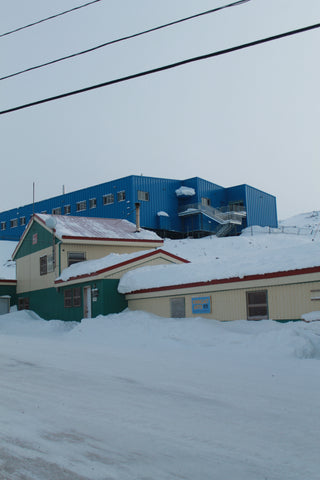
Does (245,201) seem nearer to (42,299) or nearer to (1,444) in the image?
(42,299)

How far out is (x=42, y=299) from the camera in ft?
111

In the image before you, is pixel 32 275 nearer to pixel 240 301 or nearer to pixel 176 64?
pixel 240 301

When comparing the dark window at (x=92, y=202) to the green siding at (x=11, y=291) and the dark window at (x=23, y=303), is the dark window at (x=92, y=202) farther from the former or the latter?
the dark window at (x=23, y=303)

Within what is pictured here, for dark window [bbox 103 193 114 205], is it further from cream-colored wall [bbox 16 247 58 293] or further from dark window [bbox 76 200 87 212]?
cream-colored wall [bbox 16 247 58 293]

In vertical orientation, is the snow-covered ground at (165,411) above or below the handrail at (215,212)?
below

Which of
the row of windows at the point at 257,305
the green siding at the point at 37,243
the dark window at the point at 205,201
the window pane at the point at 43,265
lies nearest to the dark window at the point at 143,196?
the dark window at the point at 205,201

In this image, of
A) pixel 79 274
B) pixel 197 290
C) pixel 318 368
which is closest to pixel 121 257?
pixel 79 274

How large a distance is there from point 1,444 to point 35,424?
950mm

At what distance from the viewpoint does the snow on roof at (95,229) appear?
105 feet

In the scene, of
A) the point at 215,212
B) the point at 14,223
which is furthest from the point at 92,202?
the point at 14,223

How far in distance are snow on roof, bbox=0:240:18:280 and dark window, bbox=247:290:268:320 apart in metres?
26.3

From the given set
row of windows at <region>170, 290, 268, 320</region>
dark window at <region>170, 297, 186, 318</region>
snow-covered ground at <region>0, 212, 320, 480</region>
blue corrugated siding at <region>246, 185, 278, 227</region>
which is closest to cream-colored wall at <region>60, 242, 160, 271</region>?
dark window at <region>170, 297, 186, 318</region>

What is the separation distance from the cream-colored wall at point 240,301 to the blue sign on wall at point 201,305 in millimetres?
179

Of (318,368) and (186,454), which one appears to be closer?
(186,454)
